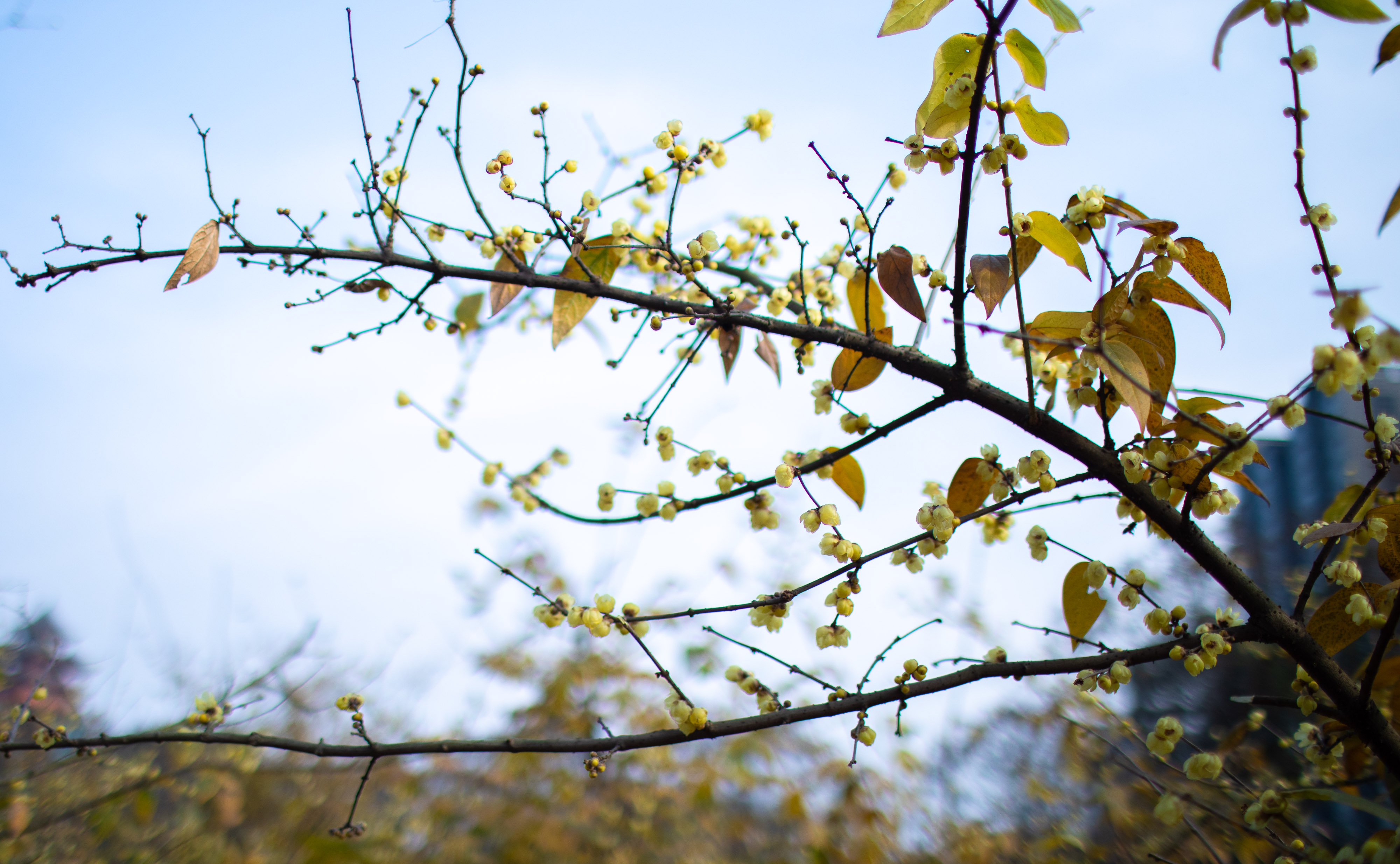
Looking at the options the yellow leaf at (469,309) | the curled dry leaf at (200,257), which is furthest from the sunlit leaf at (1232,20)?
the yellow leaf at (469,309)

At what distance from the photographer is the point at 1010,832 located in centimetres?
153

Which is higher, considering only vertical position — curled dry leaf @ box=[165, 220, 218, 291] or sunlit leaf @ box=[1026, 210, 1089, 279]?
curled dry leaf @ box=[165, 220, 218, 291]

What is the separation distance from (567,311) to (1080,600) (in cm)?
58

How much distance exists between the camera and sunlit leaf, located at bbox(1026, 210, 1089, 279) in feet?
1.97

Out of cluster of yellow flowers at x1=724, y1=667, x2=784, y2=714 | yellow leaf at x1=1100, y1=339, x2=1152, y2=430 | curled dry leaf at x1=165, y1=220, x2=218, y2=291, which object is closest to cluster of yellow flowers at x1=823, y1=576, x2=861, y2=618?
cluster of yellow flowers at x1=724, y1=667, x2=784, y2=714

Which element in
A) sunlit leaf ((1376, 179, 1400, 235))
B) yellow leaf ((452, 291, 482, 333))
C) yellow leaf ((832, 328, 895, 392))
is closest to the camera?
sunlit leaf ((1376, 179, 1400, 235))

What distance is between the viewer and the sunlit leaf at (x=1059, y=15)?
1.85 ft

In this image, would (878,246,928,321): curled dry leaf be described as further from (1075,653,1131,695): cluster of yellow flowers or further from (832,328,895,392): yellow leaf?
(1075,653,1131,695): cluster of yellow flowers

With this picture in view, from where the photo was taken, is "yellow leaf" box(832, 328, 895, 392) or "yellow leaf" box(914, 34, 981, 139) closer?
"yellow leaf" box(914, 34, 981, 139)

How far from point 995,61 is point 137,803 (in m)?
1.95

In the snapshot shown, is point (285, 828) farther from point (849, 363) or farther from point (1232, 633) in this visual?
point (1232, 633)

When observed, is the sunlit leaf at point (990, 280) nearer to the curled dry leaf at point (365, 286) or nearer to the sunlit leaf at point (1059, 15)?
the sunlit leaf at point (1059, 15)

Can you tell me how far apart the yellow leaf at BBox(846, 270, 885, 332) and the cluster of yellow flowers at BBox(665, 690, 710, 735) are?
1.39 ft

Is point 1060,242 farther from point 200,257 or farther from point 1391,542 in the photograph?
point 200,257
